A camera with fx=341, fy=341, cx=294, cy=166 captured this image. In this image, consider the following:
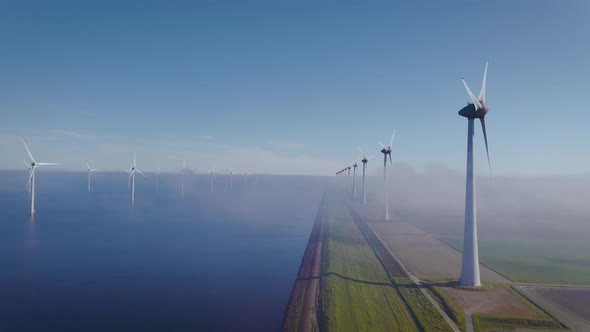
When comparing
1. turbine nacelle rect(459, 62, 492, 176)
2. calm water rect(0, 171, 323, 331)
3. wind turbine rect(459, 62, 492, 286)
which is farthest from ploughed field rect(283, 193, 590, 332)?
turbine nacelle rect(459, 62, 492, 176)

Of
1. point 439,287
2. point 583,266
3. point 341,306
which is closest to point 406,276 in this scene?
point 439,287

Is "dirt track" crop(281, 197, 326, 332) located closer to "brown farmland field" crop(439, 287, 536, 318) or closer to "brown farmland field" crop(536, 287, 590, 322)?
"brown farmland field" crop(439, 287, 536, 318)

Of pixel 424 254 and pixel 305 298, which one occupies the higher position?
pixel 424 254

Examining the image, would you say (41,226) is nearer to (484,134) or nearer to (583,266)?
(484,134)

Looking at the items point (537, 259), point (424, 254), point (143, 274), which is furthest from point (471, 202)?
point (143, 274)

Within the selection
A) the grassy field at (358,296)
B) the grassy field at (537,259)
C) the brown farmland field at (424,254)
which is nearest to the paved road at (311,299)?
the grassy field at (358,296)

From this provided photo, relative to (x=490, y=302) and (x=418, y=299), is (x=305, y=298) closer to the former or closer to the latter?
(x=418, y=299)
